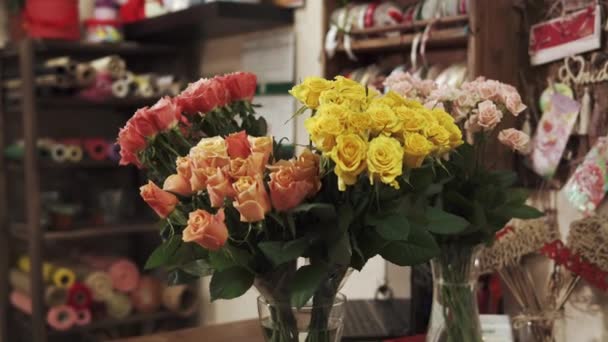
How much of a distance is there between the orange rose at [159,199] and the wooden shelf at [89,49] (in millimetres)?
1997

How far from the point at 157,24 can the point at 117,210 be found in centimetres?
80

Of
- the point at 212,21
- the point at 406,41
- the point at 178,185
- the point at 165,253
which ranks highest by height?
the point at 212,21

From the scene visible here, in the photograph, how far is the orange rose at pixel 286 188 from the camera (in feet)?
2.77

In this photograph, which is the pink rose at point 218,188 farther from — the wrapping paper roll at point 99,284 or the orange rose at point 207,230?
the wrapping paper roll at point 99,284

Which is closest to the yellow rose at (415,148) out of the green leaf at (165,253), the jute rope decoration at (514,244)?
the green leaf at (165,253)

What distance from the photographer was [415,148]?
86cm

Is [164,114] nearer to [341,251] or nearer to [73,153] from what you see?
[341,251]

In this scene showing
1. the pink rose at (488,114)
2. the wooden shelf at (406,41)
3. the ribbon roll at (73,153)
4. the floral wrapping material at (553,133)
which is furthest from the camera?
the ribbon roll at (73,153)

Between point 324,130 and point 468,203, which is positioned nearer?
point 324,130

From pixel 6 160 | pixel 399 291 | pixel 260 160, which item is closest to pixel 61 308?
pixel 6 160

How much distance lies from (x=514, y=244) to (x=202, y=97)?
0.80m

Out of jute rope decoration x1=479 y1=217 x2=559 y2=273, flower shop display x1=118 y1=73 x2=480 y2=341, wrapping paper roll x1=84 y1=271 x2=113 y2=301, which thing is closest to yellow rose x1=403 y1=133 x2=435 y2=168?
flower shop display x1=118 y1=73 x2=480 y2=341

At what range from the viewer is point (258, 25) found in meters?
2.53

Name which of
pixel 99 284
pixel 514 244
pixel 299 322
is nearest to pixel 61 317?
pixel 99 284
